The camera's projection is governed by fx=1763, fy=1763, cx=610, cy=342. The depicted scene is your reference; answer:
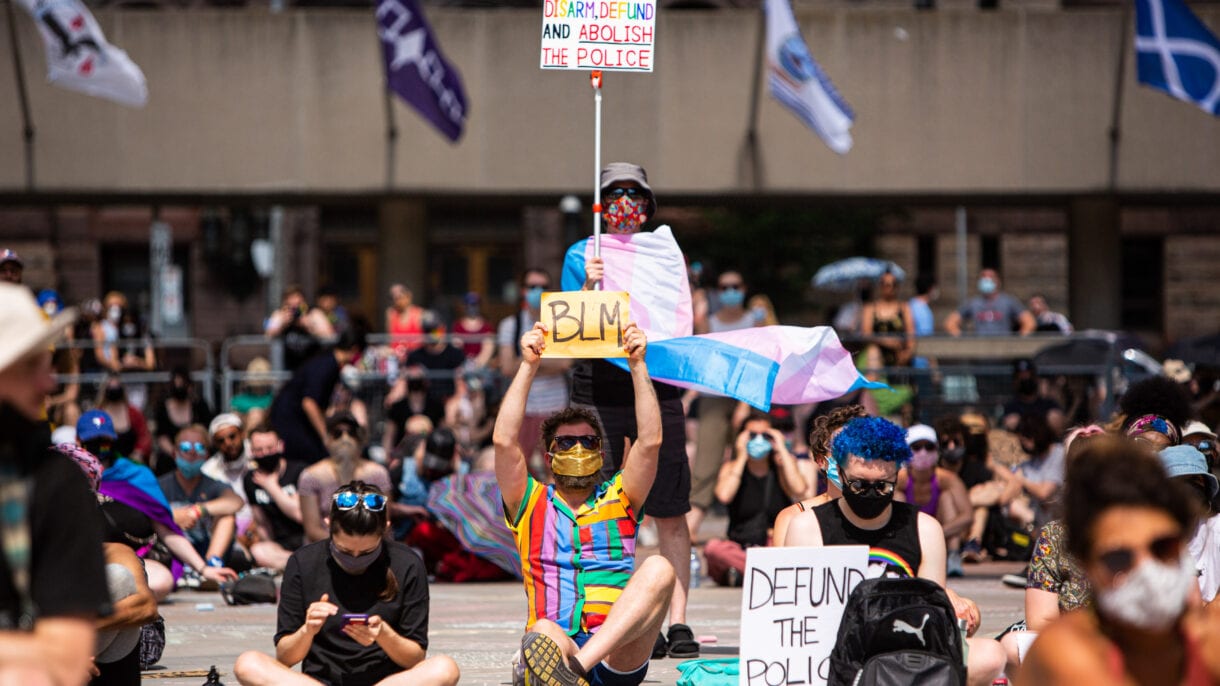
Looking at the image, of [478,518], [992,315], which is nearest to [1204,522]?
[478,518]

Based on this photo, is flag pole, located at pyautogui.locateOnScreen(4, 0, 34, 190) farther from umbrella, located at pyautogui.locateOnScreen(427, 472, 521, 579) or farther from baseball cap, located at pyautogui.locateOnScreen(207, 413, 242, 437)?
umbrella, located at pyautogui.locateOnScreen(427, 472, 521, 579)

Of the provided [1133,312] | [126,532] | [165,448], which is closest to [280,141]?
[165,448]

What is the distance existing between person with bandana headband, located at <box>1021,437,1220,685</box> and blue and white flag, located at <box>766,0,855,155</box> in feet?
49.5

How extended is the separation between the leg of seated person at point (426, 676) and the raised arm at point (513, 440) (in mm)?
745

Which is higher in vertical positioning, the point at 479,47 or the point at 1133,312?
the point at 479,47

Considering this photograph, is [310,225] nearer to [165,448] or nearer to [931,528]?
[165,448]

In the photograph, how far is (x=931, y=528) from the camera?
7.07 meters

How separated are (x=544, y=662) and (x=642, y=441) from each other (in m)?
1.08

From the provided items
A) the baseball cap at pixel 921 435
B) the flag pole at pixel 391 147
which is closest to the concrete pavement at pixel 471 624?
the baseball cap at pixel 921 435

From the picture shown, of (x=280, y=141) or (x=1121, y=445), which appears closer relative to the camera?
(x=1121, y=445)

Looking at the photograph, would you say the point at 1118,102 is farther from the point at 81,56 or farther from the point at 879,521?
the point at 879,521

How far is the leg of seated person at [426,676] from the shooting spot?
702cm

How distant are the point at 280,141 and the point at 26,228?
19.0 meters

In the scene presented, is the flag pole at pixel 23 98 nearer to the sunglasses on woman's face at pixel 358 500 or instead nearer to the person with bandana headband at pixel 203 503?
the person with bandana headband at pixel 203 503
